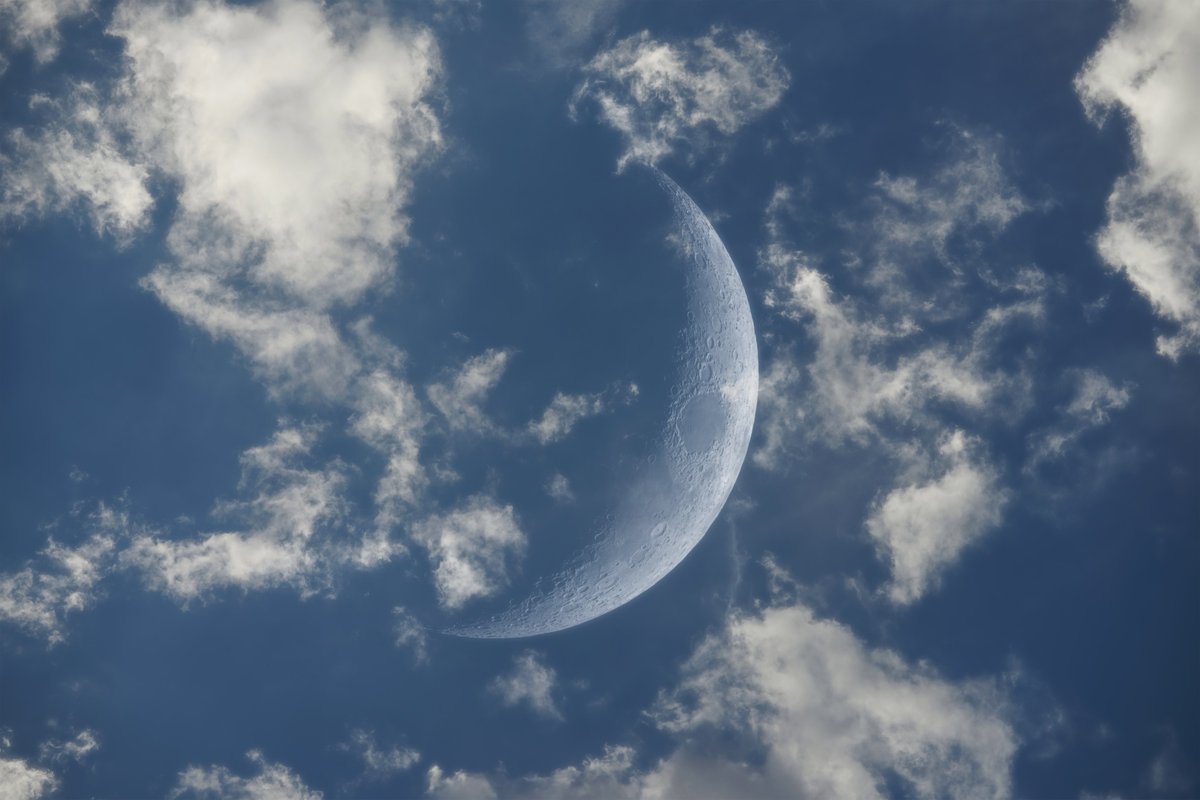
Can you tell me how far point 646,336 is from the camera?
68.9 metres

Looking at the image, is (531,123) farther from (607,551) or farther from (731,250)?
(607,551)

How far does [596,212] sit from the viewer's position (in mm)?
73688

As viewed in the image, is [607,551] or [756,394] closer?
[607,551]

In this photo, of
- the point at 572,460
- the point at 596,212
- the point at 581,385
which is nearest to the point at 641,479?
the point at 572,460

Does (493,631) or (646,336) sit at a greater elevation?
(646,336)

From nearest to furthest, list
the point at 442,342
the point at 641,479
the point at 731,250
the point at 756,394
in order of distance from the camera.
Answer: the point at 641,479 → the point at 442,342 → the point at 756,394 → the point at 731,250

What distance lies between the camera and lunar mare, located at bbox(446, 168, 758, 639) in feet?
225

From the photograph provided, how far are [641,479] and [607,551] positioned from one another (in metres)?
9.53

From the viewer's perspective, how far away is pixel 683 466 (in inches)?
2724

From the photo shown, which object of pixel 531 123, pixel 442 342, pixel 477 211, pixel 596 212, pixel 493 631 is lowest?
pixel 493 631

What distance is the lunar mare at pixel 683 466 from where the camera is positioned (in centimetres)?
6862

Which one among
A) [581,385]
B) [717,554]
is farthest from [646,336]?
[717,554]

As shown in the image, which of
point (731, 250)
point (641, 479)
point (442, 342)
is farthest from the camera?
point (731, 250)

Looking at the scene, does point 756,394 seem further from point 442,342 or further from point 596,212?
point 442,342
